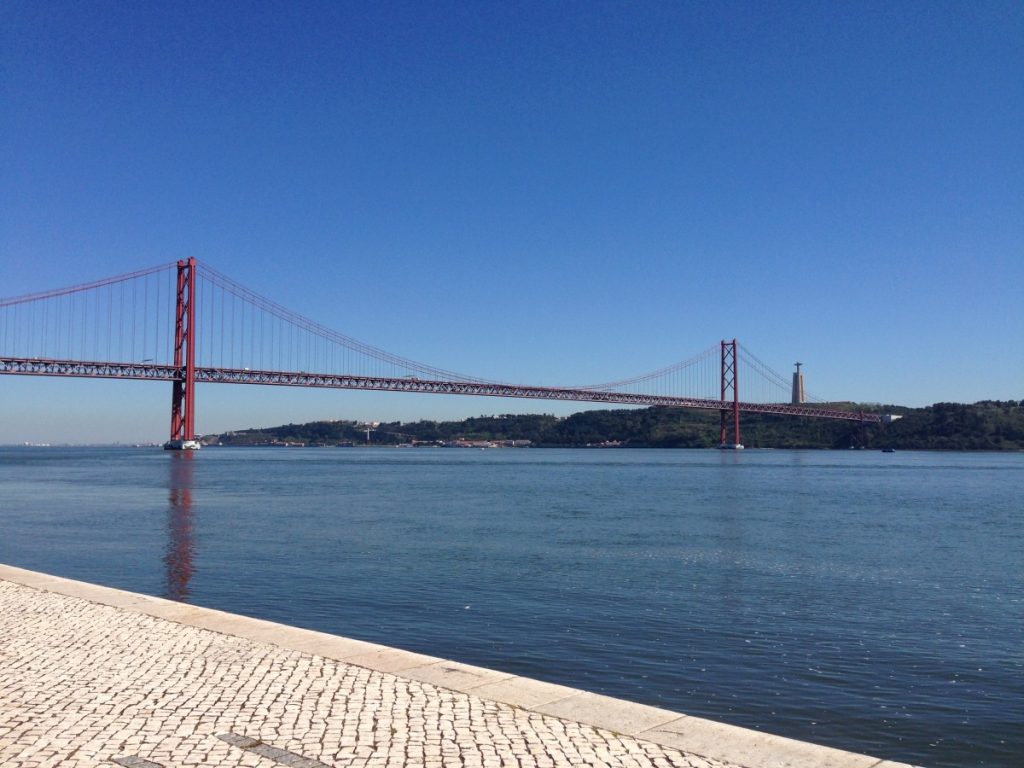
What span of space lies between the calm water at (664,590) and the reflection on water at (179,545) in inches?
3.0

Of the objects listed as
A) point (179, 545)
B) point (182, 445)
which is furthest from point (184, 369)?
point (179, 545)

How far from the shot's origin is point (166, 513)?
830 inches

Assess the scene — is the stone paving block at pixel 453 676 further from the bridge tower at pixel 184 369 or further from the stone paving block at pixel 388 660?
the bridge tower at pixel 184 369

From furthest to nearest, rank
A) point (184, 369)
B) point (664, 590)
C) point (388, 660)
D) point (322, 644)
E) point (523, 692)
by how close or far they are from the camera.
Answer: point (184, 369) < point (664, 590) < point (322, 644) < point (388, 660) < point (523, 692)

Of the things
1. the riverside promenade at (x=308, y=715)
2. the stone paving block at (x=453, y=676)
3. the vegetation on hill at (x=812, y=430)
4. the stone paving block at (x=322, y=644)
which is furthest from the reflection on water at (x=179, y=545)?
the vegetation on hill at (x=812, y=430)

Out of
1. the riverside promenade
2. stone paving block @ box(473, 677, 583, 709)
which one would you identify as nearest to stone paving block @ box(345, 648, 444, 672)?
the riverside promenade

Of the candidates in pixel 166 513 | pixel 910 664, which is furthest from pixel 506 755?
pixel 166 513

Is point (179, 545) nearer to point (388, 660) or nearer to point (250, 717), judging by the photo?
point (388, 660)

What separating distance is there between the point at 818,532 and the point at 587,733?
14.5 meters

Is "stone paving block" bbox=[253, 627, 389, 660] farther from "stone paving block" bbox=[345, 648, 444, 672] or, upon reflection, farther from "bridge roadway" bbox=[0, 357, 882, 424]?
"bridge roadway" bbox=[0, 357, 882, 424]

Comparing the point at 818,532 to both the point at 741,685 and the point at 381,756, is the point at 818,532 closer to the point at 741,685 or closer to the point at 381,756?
the point at 741,685

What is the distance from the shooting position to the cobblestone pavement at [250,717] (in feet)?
12.9

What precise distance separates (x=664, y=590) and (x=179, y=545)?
26.7ft

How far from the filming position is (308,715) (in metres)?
4.54
